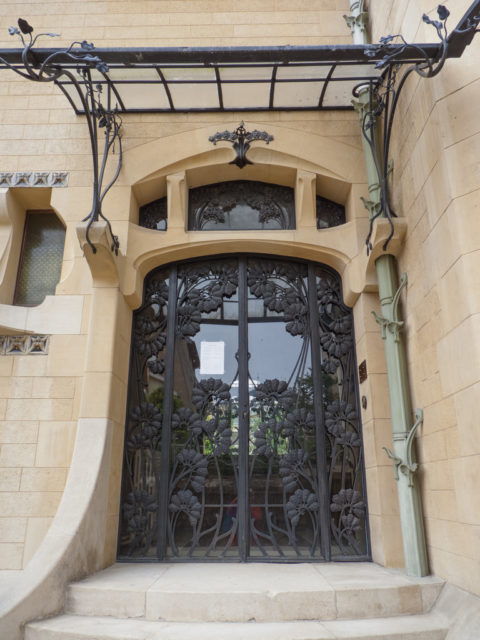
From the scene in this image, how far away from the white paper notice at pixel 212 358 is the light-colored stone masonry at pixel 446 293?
1.98 metres

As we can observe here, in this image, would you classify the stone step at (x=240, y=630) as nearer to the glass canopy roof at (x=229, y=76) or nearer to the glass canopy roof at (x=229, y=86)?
the glass canopy roof at (x=229, y=76)

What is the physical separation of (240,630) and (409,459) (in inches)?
74.1

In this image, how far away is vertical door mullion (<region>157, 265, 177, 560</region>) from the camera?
15.7 feet

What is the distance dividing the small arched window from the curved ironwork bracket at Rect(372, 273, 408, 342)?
142 inches

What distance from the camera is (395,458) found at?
414cm

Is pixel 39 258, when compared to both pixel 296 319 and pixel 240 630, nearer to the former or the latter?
pixel 296 319

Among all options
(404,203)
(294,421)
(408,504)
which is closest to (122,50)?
(404,203)

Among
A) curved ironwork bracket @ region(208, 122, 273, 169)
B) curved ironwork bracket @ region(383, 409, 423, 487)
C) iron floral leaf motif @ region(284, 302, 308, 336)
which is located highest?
curved ironwork bracket @ region(208, 122, 273, 169)

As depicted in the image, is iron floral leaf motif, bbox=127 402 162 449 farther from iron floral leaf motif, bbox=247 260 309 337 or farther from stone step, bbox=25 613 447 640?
stone step, bbox=25 613 447 640

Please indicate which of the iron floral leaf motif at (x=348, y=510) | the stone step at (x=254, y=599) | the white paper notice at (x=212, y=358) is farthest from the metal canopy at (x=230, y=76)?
the stone step at (x=254, y=599)

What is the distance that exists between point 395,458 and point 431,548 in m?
0.72

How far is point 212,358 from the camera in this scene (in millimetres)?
5305

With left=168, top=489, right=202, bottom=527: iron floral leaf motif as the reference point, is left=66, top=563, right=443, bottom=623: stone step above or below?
below

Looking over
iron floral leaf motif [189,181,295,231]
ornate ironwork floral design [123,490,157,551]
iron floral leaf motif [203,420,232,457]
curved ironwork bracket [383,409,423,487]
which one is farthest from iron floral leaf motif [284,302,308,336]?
ornate ironwork floral design [123,490,157,551]
